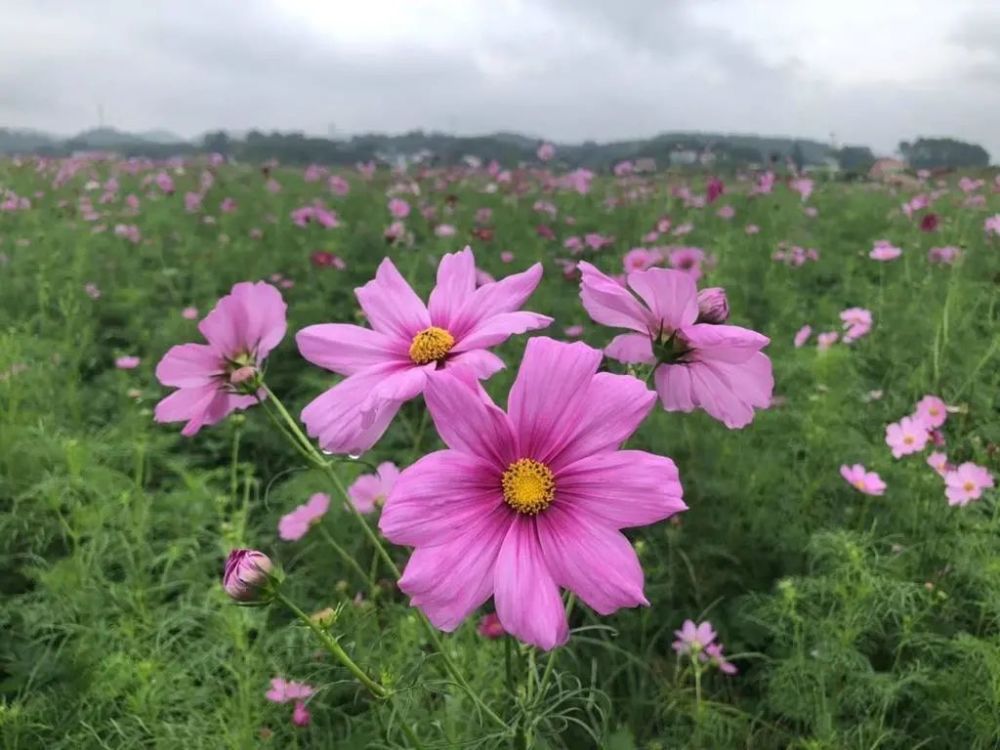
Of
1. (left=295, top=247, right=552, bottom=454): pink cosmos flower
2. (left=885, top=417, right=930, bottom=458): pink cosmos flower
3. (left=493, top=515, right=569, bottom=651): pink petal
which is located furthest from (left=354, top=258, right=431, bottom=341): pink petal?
(left=885, top=417, right=930, bottom=458): pink cosmos flower

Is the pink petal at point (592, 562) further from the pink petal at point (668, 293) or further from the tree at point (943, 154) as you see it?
the tree at point (943, 154)

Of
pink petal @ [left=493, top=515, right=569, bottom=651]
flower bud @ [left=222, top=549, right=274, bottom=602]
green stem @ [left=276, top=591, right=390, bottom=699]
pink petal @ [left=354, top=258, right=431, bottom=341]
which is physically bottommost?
green stem @ [left=276, top=591, right=390, bottom=699]

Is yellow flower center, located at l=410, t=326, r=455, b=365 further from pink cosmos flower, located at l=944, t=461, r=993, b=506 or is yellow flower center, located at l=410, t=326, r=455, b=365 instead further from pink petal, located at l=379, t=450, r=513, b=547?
pink cosmos flower, located at l=944, t=461, r=993, b=506

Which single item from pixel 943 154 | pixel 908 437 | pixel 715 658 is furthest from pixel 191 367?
pixel 943 154

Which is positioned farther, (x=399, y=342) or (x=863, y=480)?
(x=863, y=480)

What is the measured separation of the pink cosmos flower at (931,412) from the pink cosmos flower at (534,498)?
144 cm

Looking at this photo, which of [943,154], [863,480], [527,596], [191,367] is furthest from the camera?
[943,154]

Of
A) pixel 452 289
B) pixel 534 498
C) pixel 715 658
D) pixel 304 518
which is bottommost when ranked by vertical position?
pixel 715 658

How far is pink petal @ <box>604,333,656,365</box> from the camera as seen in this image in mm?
658

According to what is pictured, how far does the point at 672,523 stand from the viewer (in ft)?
5.73

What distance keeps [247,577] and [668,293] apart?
0.37 meters

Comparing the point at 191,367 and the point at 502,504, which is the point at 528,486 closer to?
the point at 502,504

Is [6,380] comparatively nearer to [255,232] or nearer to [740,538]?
Answer: [740,538]

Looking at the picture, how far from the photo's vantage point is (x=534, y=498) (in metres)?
0.54
